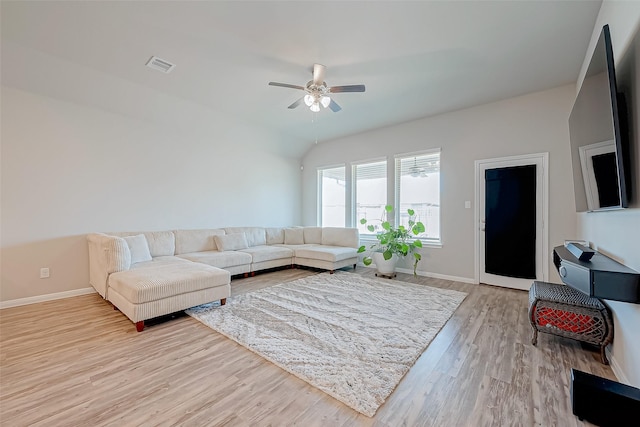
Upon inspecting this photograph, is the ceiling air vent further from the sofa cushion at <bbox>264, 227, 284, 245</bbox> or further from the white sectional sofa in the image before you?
the sofa cushion at <bbox>264, 227, 284, 245</bbox>

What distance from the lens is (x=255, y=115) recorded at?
4816mm

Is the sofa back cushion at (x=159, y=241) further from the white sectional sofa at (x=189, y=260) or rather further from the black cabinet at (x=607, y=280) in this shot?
the black cabinet at (x=607, y=280)

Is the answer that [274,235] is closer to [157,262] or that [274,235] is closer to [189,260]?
[189,260]

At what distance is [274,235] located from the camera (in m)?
5.98

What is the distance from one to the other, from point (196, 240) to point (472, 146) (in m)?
5.20

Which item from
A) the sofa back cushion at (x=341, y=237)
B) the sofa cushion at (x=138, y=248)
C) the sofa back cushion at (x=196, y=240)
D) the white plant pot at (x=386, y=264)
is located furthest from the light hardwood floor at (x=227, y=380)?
the sofa back cushion at (x=341, y=237)

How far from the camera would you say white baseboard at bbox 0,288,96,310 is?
3164mm

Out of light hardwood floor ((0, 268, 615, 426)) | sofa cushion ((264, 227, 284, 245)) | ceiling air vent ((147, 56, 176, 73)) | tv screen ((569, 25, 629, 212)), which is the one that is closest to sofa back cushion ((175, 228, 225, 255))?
sofa cushion ((264, 227, 284, 245))

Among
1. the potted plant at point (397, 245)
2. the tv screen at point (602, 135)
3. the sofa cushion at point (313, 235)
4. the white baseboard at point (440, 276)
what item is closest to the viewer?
the tv screen at point (602, 135)

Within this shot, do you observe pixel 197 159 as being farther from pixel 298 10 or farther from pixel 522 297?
pixel 522 297

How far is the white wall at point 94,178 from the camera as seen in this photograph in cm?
324

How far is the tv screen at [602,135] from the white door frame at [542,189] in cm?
137

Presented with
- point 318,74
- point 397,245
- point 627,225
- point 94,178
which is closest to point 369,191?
point 397,245

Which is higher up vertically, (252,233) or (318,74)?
(318,74)
